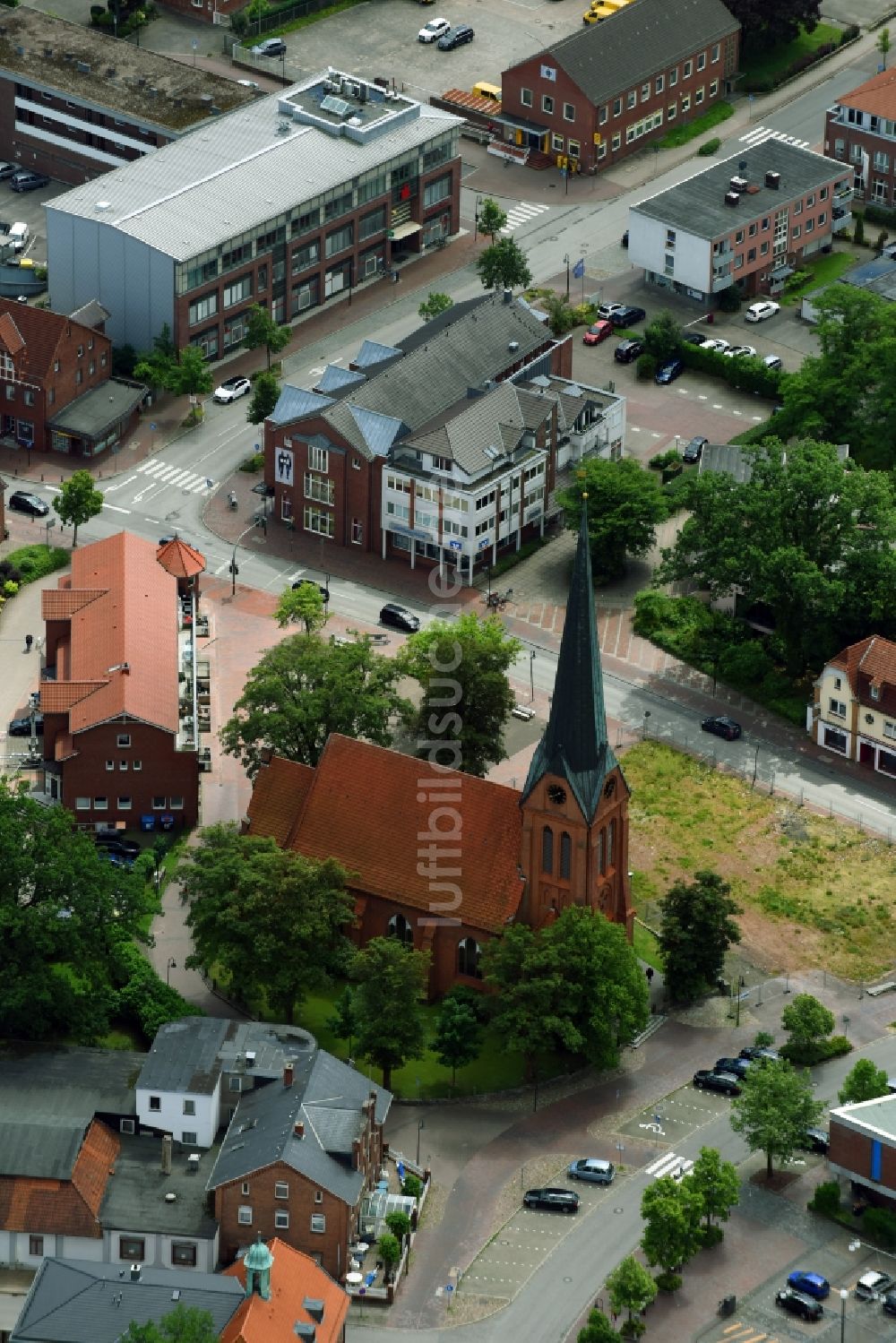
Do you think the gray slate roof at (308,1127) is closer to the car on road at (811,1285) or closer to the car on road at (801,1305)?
the car on road at (801,1305)

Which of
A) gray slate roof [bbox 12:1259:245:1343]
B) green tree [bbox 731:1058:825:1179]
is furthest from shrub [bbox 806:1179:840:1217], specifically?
gray slate roof [bbox 12:1259:245:1343]

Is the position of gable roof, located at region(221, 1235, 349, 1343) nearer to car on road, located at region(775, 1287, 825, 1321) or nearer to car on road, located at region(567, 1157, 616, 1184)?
car on road, located at region(567, 1157, 616, 1184)

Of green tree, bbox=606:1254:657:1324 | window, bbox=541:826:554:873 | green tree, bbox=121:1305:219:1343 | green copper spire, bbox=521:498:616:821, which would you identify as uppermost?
green copper spire, bbox=521:498:616:821

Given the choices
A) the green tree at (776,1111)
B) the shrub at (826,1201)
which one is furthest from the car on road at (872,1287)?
the green tree at (776,1111)

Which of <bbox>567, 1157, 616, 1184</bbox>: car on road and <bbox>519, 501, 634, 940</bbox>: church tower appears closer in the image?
<bbox>567, 1157, 616, 1184</bbox>: car on road

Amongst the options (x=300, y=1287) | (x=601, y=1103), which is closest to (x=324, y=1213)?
(x=300, y=1287)

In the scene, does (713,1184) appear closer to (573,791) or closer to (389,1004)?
(389,1004)

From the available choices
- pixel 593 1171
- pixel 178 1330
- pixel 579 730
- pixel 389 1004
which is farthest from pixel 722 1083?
pixel 178 1330

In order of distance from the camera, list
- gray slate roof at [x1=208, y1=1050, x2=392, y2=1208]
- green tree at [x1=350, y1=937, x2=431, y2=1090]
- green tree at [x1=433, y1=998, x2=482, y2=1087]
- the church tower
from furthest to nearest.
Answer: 1. green tree at [x1=433, y1=998, x2=482, y2=1087]
2. green tree at [x1=350, y1=937, x2=431, y2=1090]
3. the church tower
4. gray slate roof at [x1=208, y1=1050, x2=392, y2=1208]
